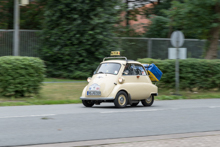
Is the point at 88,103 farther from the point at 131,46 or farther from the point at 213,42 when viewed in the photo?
the point at 131,46

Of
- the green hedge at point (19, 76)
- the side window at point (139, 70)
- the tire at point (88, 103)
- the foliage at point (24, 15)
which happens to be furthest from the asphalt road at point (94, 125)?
the foliage at point (24, 15)

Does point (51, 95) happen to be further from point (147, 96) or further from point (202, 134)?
point (202, 134)

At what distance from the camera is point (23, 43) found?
73.7 ft

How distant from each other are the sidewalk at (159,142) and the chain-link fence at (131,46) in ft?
52.8

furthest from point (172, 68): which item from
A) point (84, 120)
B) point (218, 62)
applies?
point (84, 120)

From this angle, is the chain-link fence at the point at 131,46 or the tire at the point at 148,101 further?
the chain-link fence at the point at 131,46

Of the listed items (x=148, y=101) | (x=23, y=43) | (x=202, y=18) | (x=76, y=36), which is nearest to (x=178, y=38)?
(x=202, y=18)

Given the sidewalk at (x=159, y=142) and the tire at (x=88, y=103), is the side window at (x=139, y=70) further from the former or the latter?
the sidewalk at (x=159, y=142)

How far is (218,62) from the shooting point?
20.0m

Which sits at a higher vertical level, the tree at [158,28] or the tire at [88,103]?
the tree at [158,28]

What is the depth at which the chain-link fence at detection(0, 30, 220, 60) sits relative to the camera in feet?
71.4

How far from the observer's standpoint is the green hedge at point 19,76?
13.8 metres

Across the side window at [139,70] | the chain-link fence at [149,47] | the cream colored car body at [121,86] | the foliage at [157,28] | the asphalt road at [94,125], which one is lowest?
the asphalt road at [94,125]

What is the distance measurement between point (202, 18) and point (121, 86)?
34.8 feet
